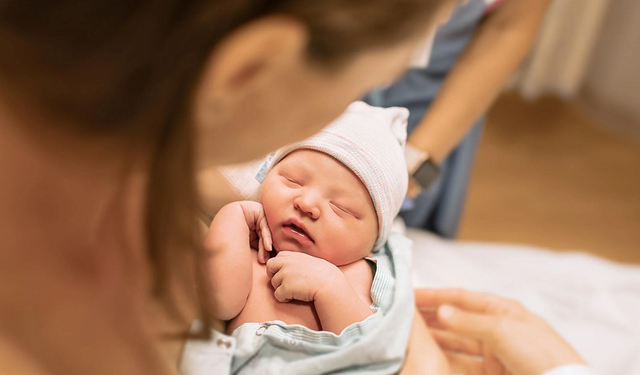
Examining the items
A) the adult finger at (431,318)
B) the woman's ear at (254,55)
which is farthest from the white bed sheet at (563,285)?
the woman's ear at (254,55)

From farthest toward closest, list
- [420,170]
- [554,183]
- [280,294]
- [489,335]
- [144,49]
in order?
1. [554,183]
2. [420,170]
3. [489,335]
4. [280,294]
5. [144,49]

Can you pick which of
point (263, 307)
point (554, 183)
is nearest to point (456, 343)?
point (263, 307)

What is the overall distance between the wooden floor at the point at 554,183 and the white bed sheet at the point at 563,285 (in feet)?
2.28

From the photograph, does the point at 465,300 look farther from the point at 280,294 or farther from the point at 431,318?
the point at 280,294

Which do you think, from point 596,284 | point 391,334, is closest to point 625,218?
point 596,284

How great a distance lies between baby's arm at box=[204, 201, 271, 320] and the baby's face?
11 millimetres

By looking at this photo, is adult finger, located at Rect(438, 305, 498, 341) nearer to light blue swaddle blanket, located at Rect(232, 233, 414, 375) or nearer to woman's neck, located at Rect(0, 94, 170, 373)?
light blue swaddle blanket, located at Rect(232, 233, 414, 375)

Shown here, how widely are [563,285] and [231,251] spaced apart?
79 centimetres

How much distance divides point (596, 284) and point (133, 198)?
0.90m

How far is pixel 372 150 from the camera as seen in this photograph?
0.38 m

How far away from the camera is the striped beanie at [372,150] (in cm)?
36

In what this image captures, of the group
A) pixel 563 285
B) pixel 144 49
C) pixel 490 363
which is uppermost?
pixel 144 49

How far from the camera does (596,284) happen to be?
978mm

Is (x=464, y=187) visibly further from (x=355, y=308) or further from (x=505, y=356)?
(x=355, y=308)
